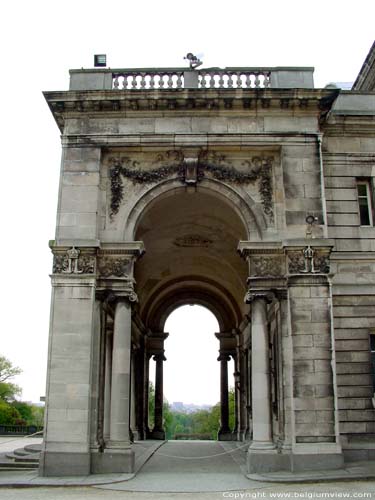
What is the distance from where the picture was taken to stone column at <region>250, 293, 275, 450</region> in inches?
698

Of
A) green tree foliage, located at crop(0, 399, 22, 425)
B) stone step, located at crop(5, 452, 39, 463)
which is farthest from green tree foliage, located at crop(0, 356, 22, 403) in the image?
stone step, located at crop(5, 452, 39, 463)

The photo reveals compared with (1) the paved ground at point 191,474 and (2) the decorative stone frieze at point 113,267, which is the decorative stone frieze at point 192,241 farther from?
(1) the paved ground at point 191,474

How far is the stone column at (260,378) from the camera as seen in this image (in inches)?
698

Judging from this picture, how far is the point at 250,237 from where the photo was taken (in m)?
19.3

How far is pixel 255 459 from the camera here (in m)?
17.3

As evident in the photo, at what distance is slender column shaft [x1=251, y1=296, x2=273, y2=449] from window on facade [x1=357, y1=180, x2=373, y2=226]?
5083 millimetres

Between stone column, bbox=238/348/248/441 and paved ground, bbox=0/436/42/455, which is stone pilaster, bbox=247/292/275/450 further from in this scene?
paved ground, bbox=0/436/42/455

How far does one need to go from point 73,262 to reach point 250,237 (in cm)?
569

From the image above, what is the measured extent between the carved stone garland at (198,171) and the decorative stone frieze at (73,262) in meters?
2.07

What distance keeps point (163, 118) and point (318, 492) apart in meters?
12.4

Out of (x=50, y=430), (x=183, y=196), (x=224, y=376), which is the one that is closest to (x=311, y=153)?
(x=183, y=196)

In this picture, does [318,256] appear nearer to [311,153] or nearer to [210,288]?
[311,153]

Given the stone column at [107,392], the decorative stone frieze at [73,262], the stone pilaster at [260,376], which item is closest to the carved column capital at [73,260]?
the decorative stone frieze at [73,262]

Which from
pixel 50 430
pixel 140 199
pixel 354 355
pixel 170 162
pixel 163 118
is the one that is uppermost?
pixel 163 118
